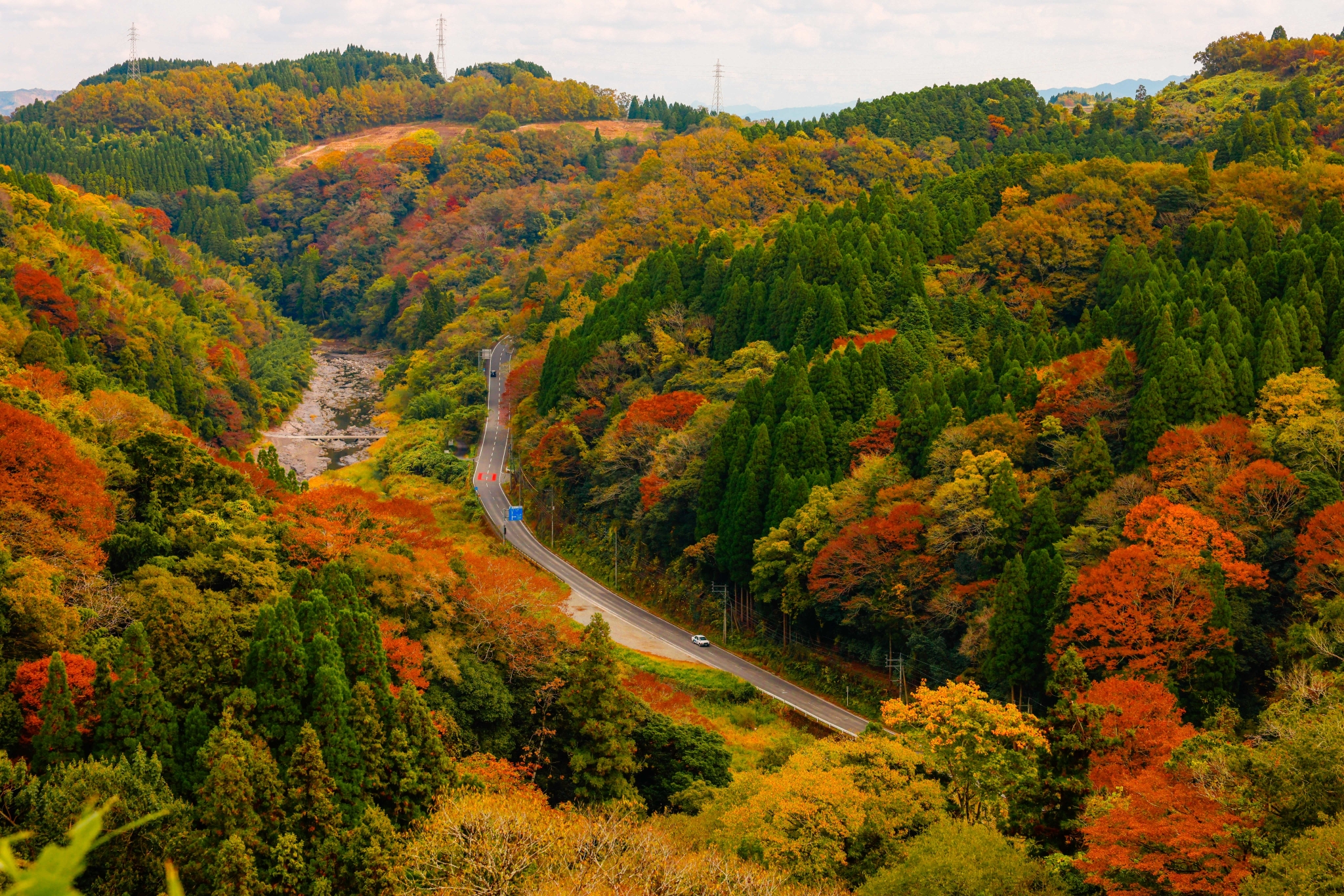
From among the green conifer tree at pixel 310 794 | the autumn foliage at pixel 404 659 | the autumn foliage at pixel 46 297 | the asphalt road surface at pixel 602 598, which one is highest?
the autumn foliage at pixel 46 297

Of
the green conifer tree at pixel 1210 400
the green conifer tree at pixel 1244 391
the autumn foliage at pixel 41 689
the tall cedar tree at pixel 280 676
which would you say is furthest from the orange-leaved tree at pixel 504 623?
the green conifer tree at pixel 1244 391

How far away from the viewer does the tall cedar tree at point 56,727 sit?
28.2 meters

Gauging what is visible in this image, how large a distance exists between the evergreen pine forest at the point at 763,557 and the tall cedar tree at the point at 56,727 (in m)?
0.10

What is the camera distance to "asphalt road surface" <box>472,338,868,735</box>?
177 feet

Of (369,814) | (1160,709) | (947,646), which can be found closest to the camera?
(369,814)

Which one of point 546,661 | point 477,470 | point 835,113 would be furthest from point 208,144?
point 546,661

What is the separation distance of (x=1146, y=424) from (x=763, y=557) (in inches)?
715

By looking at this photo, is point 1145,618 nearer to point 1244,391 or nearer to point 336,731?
point 1244,391

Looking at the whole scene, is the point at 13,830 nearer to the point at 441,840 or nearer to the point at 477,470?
the point at 441,840

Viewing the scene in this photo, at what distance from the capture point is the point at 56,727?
28.2m

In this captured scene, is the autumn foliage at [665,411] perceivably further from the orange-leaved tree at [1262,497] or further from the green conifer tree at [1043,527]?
the orange-leaved tree at [1262,497]

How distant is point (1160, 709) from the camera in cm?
3466

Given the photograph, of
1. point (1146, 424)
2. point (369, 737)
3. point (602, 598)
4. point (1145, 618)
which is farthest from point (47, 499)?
point (1146, 424)

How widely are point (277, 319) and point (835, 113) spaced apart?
6992 cm
